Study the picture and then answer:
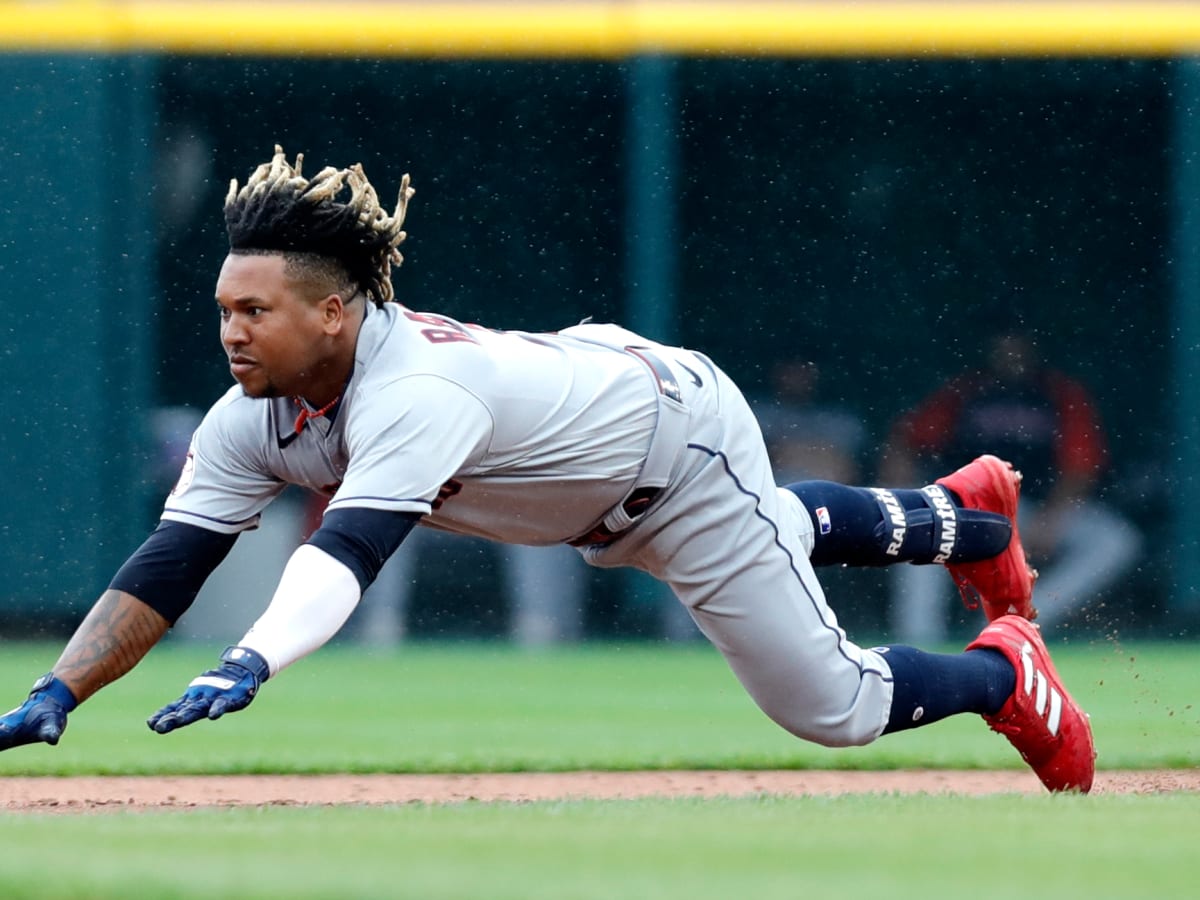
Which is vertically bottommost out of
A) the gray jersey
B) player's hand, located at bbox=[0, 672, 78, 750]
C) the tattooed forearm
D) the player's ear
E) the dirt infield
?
the dirt infield

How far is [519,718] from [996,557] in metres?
2.39

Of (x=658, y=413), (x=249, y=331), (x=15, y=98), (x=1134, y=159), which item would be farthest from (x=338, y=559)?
(x=1134, y=159)

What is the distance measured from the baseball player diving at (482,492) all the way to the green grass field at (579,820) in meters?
0.24

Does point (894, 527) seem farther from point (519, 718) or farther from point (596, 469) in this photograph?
point (519, 718)

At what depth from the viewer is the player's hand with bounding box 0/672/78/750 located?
11.4 ft

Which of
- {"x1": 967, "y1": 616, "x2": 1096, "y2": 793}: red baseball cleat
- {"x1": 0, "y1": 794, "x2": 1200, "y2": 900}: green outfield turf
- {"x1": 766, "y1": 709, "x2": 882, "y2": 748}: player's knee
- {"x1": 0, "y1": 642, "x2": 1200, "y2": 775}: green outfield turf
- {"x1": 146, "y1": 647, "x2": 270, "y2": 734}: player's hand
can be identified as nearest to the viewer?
{"x1": 0, "y1": 794, "x2": 1200, "y2": 900}: green outfield turf

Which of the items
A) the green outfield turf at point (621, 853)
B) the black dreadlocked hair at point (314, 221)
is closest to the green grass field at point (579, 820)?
the green outfield turf at point (621, 853)

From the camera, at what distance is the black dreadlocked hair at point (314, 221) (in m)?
3.54

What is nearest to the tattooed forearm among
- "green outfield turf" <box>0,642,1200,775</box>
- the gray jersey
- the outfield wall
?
the gray jersey

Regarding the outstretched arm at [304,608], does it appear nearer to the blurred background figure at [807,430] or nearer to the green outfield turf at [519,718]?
the green outfield turf at [519,718]

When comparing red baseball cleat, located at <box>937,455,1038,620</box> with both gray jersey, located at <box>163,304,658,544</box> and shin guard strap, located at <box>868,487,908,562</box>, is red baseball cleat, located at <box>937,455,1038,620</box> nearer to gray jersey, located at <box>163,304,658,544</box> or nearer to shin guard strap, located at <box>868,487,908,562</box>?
shin guard strap, located at <box>868,487,908,562</box>

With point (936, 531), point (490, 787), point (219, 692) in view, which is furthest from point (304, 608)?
point (490, 787)

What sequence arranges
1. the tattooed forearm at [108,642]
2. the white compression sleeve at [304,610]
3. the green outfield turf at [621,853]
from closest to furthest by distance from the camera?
the green outfield turf at [621,853]
the white compression sleeve at [304,610]
the tattooed forearm at [108,642]

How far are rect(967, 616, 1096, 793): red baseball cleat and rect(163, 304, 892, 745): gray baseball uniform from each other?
33cm
